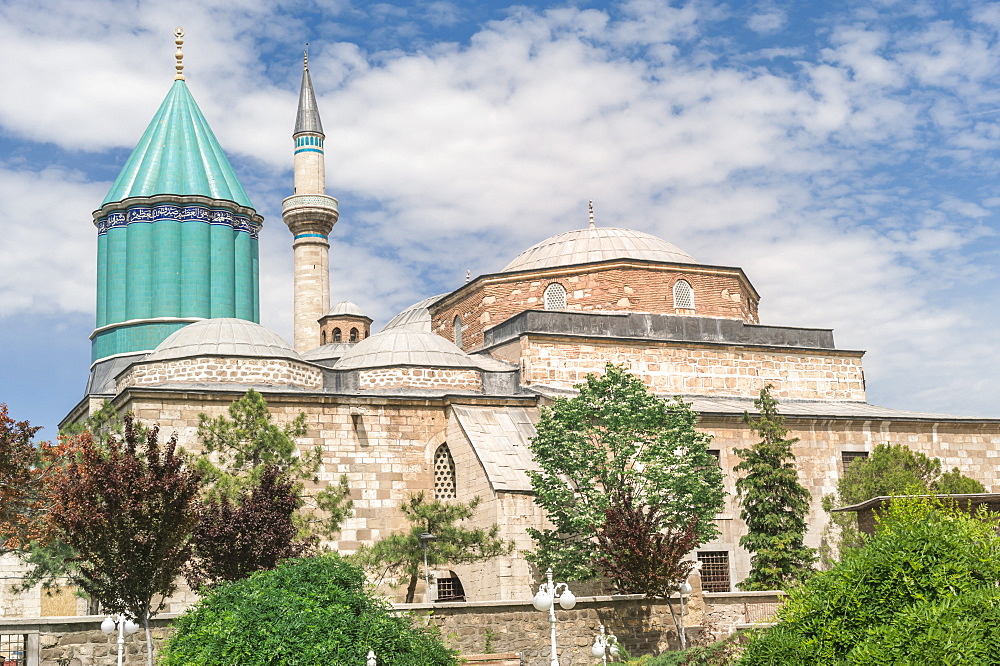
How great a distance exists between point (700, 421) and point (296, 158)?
15.8 metres

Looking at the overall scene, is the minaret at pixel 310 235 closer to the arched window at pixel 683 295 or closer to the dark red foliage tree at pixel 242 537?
the arched window at pixel 683 295

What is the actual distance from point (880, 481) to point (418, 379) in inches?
355

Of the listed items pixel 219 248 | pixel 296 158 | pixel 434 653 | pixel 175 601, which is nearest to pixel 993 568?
pixel 434 653

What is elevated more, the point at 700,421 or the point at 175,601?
the point at 700,421

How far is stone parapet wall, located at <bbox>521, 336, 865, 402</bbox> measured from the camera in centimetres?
2081

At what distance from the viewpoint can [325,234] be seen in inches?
1175

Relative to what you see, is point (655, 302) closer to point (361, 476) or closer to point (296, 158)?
point (361, 476)

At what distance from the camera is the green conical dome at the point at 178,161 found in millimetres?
27859

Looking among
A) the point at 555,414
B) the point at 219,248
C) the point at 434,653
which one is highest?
the point at 219,248

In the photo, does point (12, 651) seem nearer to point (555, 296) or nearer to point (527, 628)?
point (527, 628)

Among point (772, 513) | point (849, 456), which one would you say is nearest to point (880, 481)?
point (849, 456)

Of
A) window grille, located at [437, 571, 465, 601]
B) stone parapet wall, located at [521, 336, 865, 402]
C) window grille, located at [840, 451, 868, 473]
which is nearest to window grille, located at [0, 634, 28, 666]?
window grille, located at [437, 571, 465, 601]

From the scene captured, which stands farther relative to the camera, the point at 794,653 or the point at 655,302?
the point at 655,302

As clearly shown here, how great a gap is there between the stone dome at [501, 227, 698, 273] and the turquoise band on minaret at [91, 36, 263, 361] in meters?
8.29
